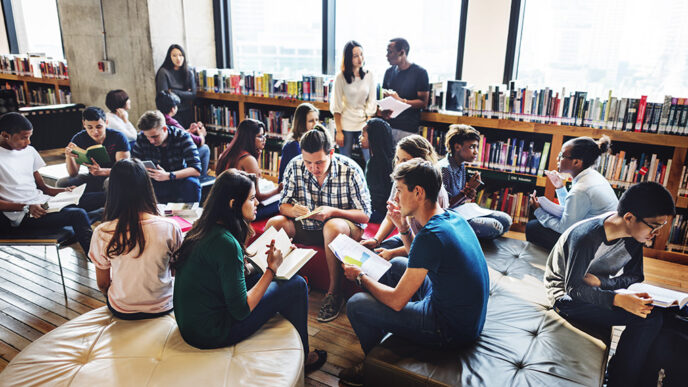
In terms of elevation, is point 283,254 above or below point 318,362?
above

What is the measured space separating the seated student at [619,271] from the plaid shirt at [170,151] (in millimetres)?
3081

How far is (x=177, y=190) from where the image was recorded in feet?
13.2

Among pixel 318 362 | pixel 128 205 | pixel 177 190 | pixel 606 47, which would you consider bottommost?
pixel 318 362

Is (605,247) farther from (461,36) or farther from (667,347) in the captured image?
(461,36)

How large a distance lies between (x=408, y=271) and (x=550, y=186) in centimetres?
288

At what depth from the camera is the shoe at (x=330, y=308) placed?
2.90m

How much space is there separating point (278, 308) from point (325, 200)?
1.08 m

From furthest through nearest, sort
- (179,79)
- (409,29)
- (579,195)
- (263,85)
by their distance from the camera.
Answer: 1. (179,79)
2. (263,85)
3. (409,29)
4. (579,195)

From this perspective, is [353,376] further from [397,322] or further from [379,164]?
[379,164]

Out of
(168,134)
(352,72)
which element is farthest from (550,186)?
(168,134)

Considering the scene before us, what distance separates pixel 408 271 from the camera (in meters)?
1.96

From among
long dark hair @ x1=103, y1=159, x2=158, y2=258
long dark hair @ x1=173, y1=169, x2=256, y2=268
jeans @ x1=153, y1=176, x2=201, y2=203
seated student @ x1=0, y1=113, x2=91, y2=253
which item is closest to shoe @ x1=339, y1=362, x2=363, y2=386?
long dark hair @ x1=173, y1=169, x2=256, y2=268

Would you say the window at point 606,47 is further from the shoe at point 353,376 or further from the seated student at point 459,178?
the shoe at point 353,376

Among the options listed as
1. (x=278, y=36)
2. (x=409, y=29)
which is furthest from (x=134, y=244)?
(x=278, y=36)
